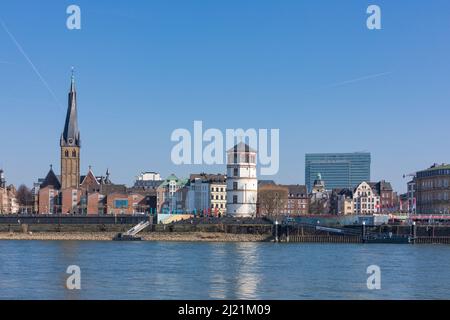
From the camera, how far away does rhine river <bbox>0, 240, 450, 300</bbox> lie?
37.4 metres

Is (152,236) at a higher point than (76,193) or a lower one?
Answer: lower

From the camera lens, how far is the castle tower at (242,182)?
4734 inches

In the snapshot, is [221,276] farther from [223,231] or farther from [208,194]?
[208,194]

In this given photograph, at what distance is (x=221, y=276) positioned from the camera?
46.8 metres

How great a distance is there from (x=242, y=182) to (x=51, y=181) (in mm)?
58157

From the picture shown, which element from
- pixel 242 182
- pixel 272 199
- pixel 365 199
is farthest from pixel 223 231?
pixel 365 199

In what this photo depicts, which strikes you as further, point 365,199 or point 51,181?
point 365,199

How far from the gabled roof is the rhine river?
319 feet

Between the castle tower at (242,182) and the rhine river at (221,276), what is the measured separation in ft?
172

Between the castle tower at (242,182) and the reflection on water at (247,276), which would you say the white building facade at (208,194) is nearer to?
the castle tower at (242,182)

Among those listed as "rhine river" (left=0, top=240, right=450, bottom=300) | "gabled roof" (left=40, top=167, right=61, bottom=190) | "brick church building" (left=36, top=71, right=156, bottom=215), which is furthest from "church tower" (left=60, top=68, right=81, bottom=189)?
"rhine river" (left=0, top=240, right=450, bottom=300)
